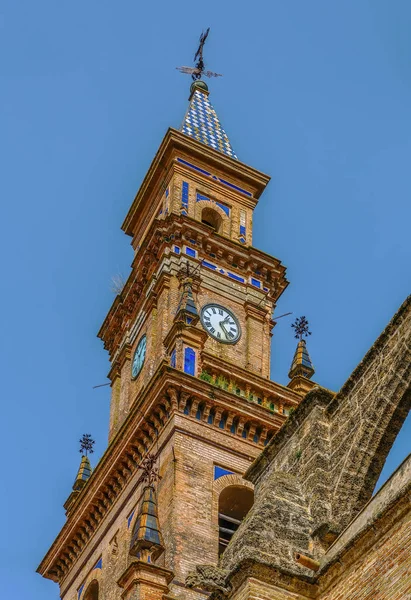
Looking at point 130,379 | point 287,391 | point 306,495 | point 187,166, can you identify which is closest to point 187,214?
point 187,166

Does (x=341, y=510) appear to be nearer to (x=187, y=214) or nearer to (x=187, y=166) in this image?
(x=187, y=214)

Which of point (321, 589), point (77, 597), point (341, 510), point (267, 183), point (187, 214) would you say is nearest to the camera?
point (321, 589)

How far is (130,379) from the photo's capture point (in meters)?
33.2

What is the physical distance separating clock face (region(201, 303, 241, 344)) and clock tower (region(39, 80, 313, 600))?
0.04 meters

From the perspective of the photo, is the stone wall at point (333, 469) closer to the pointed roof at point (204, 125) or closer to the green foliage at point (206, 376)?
the green foliage at point (206, 376)

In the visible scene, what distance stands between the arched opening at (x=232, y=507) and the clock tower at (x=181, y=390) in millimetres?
42

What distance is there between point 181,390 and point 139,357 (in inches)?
240

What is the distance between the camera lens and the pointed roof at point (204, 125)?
40.9 m

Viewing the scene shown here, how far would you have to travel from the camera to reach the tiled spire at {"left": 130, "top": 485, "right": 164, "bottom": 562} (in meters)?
21.4

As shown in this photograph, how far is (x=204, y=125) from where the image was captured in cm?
4281

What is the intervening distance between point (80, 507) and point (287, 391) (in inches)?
263

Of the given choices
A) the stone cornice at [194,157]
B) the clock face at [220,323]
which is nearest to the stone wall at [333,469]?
the clock face at [220,323]

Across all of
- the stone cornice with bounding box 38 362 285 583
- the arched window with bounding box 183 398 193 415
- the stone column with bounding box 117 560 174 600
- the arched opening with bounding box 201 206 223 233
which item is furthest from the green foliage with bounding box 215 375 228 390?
the arched opening with bounding box 201 206 223 233

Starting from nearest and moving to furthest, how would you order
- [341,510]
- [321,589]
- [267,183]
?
[321,589] < [341,510] < [267,183]
